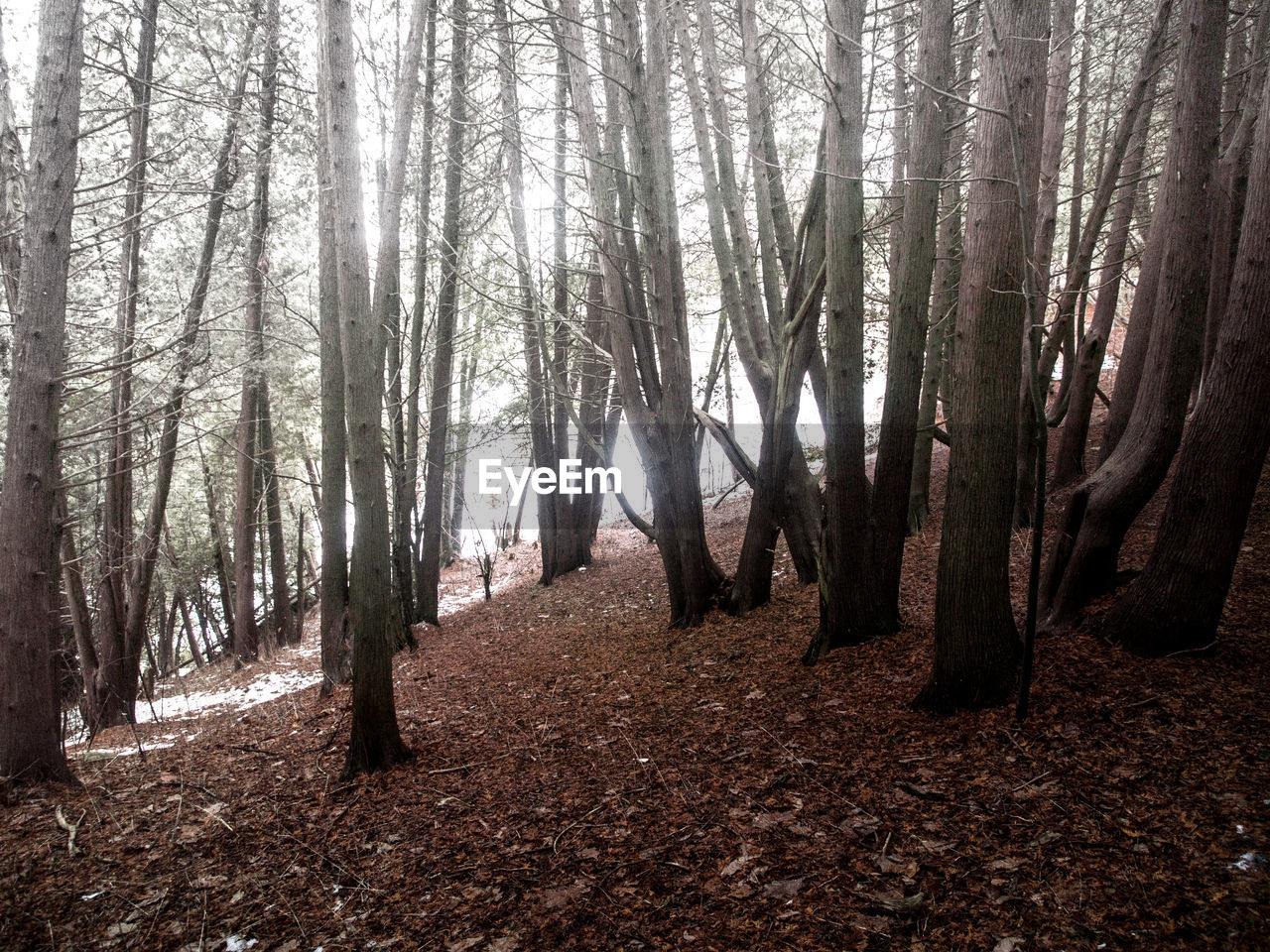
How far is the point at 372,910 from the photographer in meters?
2.80

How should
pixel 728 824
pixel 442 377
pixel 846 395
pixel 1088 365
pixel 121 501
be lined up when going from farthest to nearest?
pixel 442 377
pixel 121 501
pixel 1088 365
pixel 846 395
pixel 728 824

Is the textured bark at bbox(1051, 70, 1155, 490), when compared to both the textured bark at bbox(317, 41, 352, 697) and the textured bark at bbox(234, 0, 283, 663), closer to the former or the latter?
the textured bark at bbox(317, 41, 352, 697)

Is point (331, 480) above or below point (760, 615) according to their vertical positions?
above

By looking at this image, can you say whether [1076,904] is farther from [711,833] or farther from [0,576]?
[0,576]

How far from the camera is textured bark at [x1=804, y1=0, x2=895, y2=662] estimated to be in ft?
15.5

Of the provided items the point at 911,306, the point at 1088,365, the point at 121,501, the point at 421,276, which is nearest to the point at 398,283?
the point at 421,276

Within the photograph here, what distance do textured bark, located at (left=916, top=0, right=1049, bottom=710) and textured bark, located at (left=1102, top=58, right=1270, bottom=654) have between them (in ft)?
2.63

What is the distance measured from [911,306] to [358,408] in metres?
3.48

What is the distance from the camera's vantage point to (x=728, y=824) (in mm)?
3000

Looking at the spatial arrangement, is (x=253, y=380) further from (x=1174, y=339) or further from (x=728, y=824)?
(x=1174, y=339)

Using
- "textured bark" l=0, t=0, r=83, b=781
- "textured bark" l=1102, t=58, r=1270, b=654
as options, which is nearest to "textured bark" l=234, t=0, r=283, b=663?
"textured bark" l=0, t=0, r=83, b=781

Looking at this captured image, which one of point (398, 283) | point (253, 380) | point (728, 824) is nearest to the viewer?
point (728, 824)

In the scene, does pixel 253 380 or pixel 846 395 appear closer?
pixel 846 395

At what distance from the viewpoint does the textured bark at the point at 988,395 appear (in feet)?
11.3
